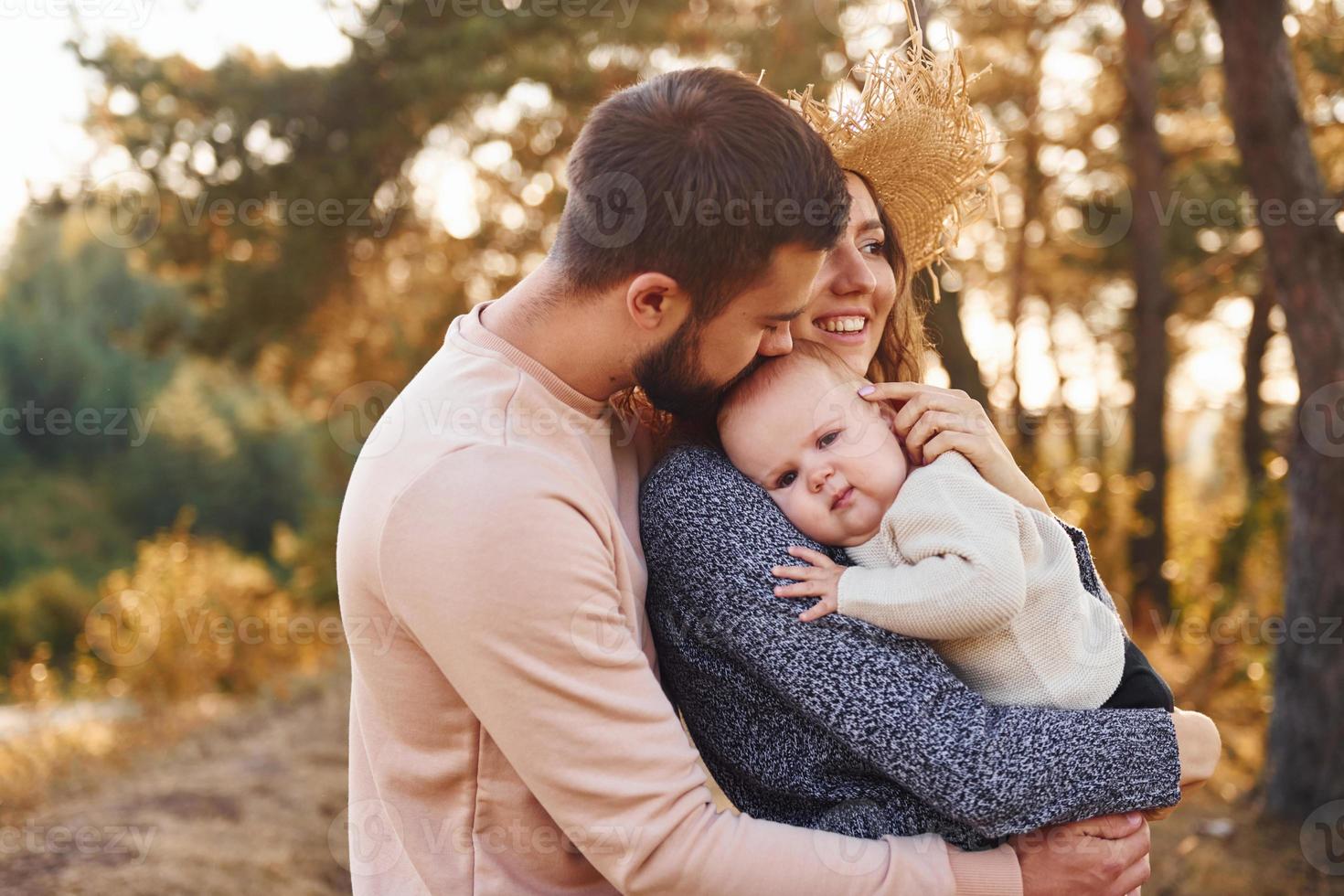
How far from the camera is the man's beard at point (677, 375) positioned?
1771 mm

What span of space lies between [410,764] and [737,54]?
7131mm

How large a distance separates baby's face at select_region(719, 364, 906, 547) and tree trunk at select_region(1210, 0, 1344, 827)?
323cm

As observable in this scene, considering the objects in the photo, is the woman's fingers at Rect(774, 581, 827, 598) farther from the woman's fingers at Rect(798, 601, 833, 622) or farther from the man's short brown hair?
the man's short brown hair

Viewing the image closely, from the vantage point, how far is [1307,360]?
4.37 m

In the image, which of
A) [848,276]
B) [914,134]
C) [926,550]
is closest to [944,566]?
[926,550]

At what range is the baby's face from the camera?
6.12ft

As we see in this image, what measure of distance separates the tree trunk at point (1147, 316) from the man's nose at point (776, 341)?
8.98m

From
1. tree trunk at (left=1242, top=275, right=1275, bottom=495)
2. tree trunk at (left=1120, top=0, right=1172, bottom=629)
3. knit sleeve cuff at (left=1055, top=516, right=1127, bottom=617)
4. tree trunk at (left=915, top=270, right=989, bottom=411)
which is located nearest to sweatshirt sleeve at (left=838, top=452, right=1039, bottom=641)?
knit sleeve cuff at (left=1055, top=516, right=1127, bottom=617)

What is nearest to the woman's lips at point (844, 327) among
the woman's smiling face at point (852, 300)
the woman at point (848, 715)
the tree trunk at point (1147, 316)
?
the woman's smiling face at point (852, 300)

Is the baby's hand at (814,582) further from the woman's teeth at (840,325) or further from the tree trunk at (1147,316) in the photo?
the tree trunk at (1147,316)

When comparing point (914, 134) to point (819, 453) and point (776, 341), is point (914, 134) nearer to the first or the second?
point (776, 341)

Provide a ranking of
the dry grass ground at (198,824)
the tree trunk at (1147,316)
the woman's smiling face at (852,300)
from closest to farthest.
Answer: the woman's smiling face at (852,300), the dry grass ground at (198,824), the tree trunk at (1147,316)

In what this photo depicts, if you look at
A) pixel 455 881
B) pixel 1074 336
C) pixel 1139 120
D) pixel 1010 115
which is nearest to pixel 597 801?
pixel 455 881

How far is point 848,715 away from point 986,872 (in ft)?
1.13
